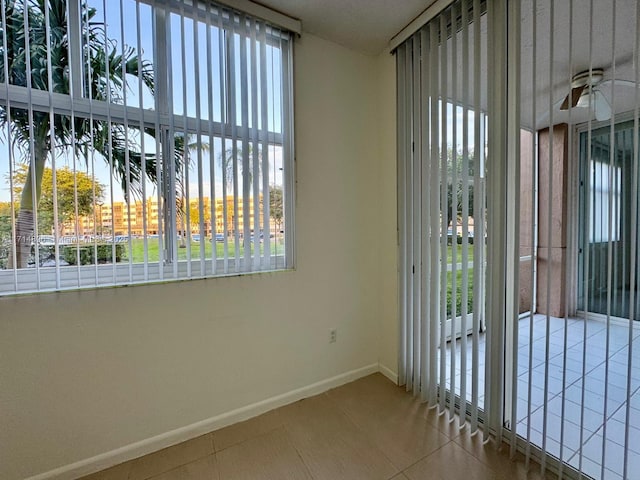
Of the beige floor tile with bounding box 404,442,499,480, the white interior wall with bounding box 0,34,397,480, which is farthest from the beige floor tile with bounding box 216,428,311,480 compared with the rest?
the beige floor tile with bounding box 404,442,499,480

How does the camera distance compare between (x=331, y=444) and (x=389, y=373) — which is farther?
(x=389, y=373)

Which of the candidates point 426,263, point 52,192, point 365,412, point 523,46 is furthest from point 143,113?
point 365,412

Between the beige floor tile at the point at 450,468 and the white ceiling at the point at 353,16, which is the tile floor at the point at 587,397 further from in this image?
the white ceiling at the point at 353,16

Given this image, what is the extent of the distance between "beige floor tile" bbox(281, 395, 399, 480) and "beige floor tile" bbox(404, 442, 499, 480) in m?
0.12

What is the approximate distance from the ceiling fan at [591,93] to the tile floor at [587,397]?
918mm

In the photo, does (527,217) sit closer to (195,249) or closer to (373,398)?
(373,398)

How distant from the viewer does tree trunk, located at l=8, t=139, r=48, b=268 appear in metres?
1.35

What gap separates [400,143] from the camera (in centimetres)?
213

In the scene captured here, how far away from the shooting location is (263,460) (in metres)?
1.57

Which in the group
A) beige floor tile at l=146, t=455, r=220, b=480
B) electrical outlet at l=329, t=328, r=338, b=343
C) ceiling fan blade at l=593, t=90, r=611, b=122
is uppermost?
ceiling fan blade at l=593, t=90, r=611, b=122

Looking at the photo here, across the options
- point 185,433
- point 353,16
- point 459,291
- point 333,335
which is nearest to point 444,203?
point 459,291

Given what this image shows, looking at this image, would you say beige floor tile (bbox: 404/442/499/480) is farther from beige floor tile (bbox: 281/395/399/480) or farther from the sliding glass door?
the sliding glass door

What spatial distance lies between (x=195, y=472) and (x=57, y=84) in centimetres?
206

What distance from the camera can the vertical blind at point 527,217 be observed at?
1.23m
